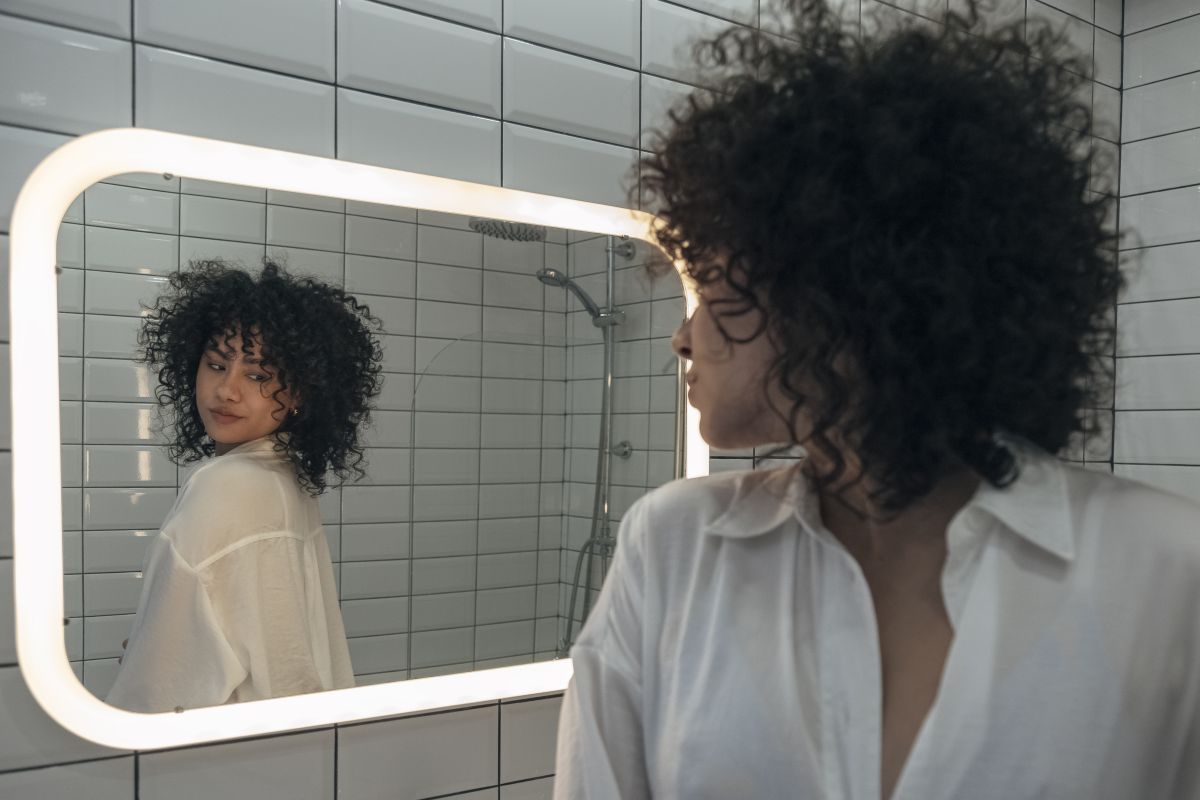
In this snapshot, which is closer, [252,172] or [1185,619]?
[1185,619]

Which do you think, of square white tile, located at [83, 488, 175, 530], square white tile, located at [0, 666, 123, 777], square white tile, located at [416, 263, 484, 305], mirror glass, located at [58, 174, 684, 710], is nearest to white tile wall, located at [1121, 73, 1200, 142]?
mirror glass, located at [58, 174, 684, 710]

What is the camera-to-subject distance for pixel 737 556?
0.79m

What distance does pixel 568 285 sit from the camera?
1.38 m

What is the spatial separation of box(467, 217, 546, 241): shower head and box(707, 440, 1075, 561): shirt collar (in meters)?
0.61

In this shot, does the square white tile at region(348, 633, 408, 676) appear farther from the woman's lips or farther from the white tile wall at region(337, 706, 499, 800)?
the woman's lips

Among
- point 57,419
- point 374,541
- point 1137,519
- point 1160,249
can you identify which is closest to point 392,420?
point 374,541

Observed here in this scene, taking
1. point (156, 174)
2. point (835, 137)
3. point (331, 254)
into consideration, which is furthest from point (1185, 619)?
point (156, 174)

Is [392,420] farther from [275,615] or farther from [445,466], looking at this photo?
[275,615]

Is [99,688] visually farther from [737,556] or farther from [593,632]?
[737,556]

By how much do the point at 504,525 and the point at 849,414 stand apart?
0.71 m

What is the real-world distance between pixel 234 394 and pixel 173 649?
302mm

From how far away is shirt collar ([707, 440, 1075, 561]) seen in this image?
0.68 metres

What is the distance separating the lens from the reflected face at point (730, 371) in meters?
0.77

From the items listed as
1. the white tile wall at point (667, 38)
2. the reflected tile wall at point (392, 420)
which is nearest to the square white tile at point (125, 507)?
the reflected tile wall at point (392, 420)
